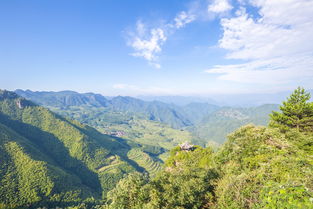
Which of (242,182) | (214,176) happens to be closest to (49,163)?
(214,176)

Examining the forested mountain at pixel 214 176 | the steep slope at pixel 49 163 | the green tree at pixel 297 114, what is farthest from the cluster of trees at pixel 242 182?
the steep slope at pixel 49 163

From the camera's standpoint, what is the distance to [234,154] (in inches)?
966

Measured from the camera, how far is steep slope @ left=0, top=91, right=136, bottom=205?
86500mm

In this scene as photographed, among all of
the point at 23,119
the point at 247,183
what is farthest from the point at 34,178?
the point at 23,119

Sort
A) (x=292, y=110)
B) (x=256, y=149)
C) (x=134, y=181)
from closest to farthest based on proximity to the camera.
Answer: (x=134, y=181), (x=256, y=149), (x=292, y=110)

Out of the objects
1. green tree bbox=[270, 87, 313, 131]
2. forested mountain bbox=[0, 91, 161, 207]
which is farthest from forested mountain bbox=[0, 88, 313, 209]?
forested mountain bbox=[0, 91, 161, 207]

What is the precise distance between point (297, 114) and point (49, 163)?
150967 mm

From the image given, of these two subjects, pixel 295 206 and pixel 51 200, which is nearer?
pixel 295 206

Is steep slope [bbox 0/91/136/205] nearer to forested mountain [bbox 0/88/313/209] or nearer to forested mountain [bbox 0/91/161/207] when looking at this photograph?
forested mountain [bbox 0/91/161/207]

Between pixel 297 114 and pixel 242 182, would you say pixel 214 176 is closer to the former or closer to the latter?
pixel 242 182

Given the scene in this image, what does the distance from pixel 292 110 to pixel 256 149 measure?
2089 cm

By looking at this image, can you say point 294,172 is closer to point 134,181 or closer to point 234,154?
point 234,154

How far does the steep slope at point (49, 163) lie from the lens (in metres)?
86.5

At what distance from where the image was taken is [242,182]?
14141 mm
